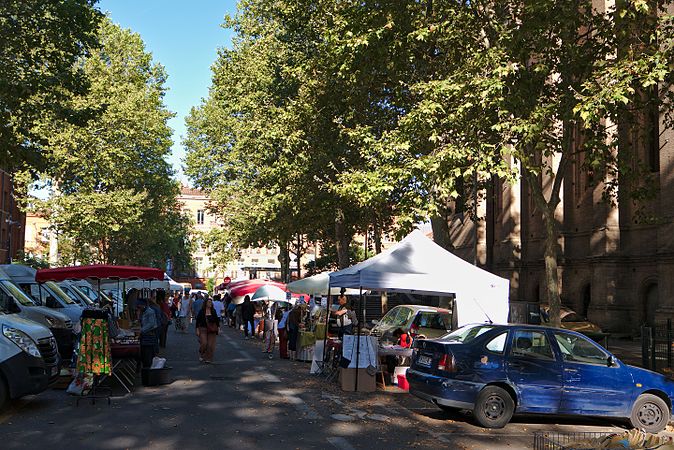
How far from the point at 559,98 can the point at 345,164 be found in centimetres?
1273

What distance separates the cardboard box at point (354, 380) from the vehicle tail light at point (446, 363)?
12.2 feet

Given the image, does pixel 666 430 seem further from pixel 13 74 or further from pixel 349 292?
pixel 349 292

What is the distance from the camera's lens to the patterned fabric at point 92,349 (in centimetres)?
1186

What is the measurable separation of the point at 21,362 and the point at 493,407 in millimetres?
6866

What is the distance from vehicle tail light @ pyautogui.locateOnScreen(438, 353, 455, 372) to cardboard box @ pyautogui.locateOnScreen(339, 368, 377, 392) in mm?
3714

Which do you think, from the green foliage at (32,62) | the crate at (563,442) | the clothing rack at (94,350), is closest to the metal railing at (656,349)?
the clothing rack at (94,350)

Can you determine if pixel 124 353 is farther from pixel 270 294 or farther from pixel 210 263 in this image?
pixel 210 263

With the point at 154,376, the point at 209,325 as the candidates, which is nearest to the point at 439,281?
the point at 154,376

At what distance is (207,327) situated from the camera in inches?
716

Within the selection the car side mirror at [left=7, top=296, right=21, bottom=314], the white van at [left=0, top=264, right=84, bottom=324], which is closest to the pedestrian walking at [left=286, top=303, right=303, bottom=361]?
the white van at [left=0, top=264, right=84, bottom=324]

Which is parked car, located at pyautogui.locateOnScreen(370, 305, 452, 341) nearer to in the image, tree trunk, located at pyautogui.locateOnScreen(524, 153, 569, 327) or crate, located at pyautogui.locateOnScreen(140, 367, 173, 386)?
tree trunk, located at pyautogui.locateOnScreen(524, 153, 569, 327)

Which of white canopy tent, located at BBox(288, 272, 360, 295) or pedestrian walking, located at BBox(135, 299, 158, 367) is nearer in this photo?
pedestrian walking, located at BBox(135, 299, 158, 367)

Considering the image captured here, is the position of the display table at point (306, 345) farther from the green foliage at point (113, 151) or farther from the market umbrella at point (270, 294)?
the green foliage at point (113, 151)

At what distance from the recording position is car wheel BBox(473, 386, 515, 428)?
421 inches
